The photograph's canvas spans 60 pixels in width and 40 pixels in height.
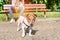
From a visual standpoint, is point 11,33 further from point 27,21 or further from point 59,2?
point 59,2

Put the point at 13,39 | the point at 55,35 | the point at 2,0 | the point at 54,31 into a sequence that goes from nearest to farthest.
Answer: the point at 13,39 < the point at 55,35 < the point at 54,31 < the point at 2,0

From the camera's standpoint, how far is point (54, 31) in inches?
355

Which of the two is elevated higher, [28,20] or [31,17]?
[31,17]

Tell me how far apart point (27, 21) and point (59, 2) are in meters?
12.4

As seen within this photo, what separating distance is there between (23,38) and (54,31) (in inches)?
66.1

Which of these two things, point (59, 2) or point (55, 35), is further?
point (59, 2)

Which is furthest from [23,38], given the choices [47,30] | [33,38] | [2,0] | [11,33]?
[2,0]

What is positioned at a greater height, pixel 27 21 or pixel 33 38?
pixel 27 21

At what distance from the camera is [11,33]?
8.60m

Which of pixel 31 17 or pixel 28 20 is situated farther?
pixel 28 20

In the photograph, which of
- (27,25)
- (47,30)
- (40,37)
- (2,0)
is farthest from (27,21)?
(2,0)

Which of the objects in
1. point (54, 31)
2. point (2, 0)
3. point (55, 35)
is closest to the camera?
point (55, 35)

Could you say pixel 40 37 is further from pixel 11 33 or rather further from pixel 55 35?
pixel 11 33

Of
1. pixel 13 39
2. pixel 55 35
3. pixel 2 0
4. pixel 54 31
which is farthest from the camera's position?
pixel 2 0
